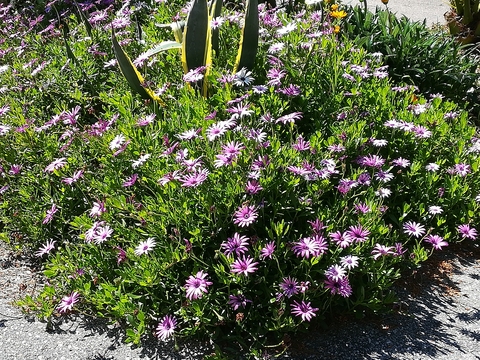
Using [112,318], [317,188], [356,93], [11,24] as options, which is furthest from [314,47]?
[11,24]

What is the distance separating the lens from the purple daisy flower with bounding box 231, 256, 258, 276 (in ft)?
7.00

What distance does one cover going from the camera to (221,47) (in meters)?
4.02

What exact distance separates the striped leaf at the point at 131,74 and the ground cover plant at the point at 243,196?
8 centimetres

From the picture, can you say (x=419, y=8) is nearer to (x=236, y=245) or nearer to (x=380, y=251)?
(x=380, y=251)

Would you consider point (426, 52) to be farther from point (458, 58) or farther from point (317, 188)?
point (317, 188)

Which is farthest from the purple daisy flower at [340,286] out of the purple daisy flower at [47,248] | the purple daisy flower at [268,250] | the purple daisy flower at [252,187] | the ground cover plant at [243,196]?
the purple daisy flower at [47,248]

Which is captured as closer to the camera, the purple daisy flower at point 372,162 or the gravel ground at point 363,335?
the gravel ground at point 363,335

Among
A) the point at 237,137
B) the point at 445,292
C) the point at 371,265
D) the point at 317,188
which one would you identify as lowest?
the point at 445,292

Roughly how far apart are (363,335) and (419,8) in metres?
6.79

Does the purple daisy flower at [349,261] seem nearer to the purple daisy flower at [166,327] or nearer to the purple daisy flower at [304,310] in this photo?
the purple daisy flower at [304,310]

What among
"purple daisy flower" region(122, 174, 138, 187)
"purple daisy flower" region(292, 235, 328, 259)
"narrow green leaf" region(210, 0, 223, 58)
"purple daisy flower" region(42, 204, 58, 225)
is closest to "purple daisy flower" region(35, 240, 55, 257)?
"purple daisy flower" region(42, 204, 58, 225)

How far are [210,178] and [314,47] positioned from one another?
58.8 inches

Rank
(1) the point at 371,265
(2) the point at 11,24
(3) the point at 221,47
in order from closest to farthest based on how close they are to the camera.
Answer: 1. (1) the point at 371,265
2. (3) the point at 221,47
3. (2) the point at 11,24

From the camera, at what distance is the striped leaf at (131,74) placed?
3.40m
